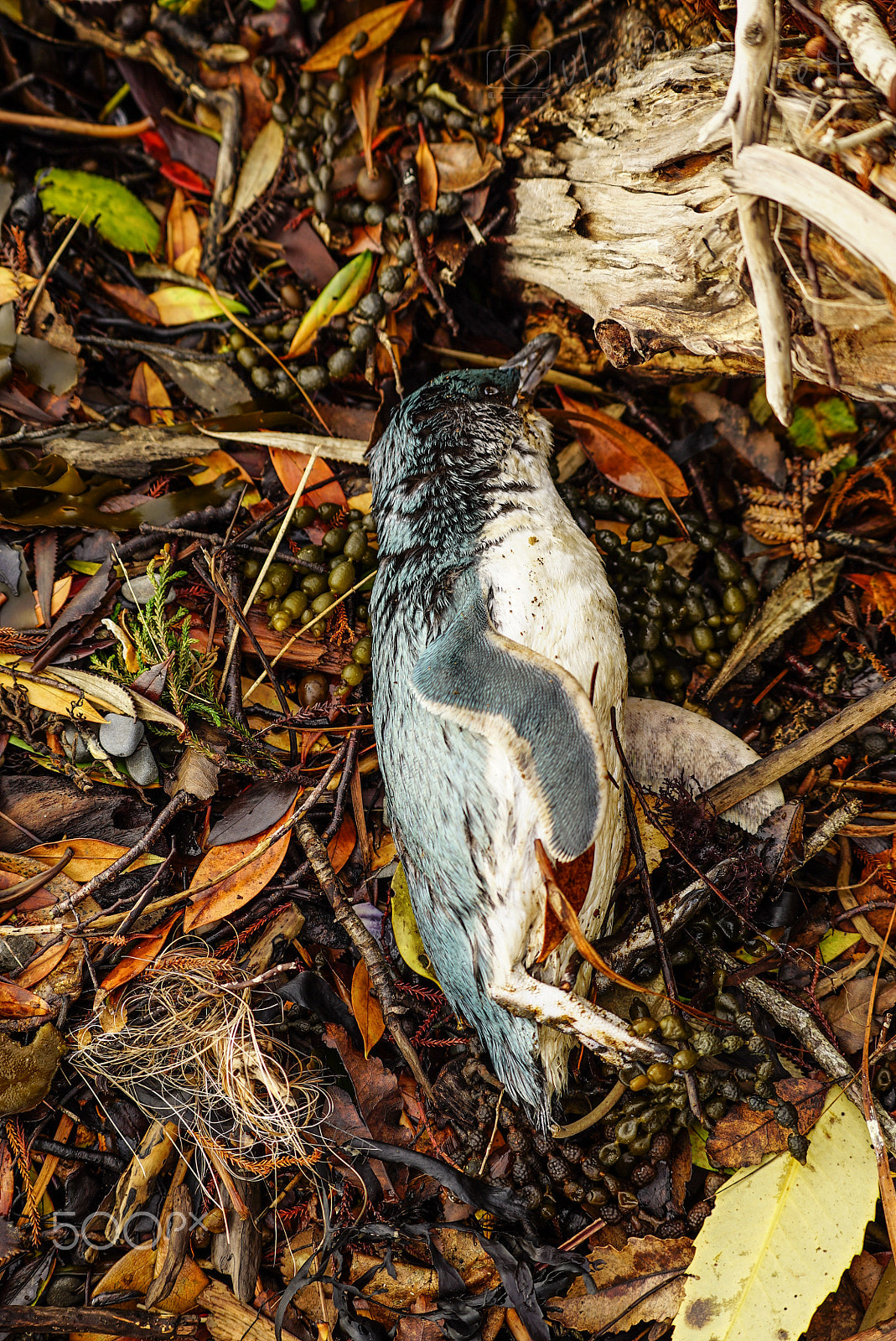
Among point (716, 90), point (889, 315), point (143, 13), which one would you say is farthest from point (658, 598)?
point (143, 13)

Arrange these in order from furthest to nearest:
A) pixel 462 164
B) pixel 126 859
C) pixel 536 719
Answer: pixel 462 164
pixel 126 859
pixel 536 719

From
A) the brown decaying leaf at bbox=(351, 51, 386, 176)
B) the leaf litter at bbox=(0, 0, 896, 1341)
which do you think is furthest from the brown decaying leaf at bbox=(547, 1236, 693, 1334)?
the brown decaying leaf at bbox=(351, 51, 386, 176)

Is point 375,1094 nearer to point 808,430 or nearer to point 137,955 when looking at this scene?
point 137,955

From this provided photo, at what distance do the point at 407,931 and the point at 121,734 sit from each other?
123 cm

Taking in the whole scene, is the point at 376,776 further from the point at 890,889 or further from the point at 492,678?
the point at 890,889

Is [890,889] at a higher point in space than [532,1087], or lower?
higher

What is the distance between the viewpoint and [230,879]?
3.01 meters

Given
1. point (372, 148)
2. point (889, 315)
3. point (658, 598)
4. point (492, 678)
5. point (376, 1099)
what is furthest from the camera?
point (372, 148)

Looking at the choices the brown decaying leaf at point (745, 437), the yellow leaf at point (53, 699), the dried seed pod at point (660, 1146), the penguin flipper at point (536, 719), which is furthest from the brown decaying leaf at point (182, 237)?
the dried seed pod at point (660, 1146)

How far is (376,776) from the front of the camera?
3180mm

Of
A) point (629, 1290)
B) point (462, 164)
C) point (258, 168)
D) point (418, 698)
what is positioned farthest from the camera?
point (258, 168)

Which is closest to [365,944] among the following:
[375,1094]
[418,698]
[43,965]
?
[375,1094]

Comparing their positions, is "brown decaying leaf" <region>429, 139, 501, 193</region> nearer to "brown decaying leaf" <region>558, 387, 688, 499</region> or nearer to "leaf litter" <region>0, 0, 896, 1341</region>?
"leaf litter" <region>0, 0, 896, 1341</region>

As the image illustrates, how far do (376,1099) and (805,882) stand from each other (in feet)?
5.49
